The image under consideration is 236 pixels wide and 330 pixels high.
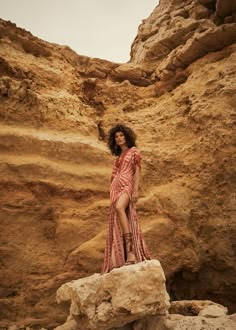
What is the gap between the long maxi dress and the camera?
4.48m

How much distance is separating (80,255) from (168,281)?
6.15ft

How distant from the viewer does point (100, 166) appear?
22.8 ft

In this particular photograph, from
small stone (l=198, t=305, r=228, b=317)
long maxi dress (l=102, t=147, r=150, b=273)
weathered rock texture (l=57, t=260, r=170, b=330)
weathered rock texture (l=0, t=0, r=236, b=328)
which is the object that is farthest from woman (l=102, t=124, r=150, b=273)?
weathered rock texture (l=0, t=0, r=236, b=328)

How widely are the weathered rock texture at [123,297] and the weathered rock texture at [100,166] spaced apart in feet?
6.03

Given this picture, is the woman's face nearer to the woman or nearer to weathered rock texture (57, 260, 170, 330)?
the woman

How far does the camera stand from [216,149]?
22.6ft

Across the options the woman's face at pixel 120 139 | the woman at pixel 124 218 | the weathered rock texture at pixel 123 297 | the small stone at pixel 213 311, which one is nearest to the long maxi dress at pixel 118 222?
the woman at pixel 124 218

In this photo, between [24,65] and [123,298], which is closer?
[123,298]

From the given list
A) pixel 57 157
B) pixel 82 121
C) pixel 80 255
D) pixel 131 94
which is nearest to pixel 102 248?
pixel 80 255

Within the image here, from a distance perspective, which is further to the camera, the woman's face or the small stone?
the woman's face

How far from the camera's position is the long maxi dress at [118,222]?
14.7ft

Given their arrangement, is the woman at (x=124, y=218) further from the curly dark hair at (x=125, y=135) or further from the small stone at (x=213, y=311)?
the small stone at (x=213, y=311)

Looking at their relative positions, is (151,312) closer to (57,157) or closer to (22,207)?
(22,207)

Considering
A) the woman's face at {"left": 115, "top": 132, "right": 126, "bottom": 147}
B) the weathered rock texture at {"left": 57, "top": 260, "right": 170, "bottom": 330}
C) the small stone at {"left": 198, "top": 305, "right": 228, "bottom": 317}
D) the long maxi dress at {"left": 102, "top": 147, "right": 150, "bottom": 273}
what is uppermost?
the woman's face at {"left": 115, "top": 132, "right": 126, "bottom": 147}
